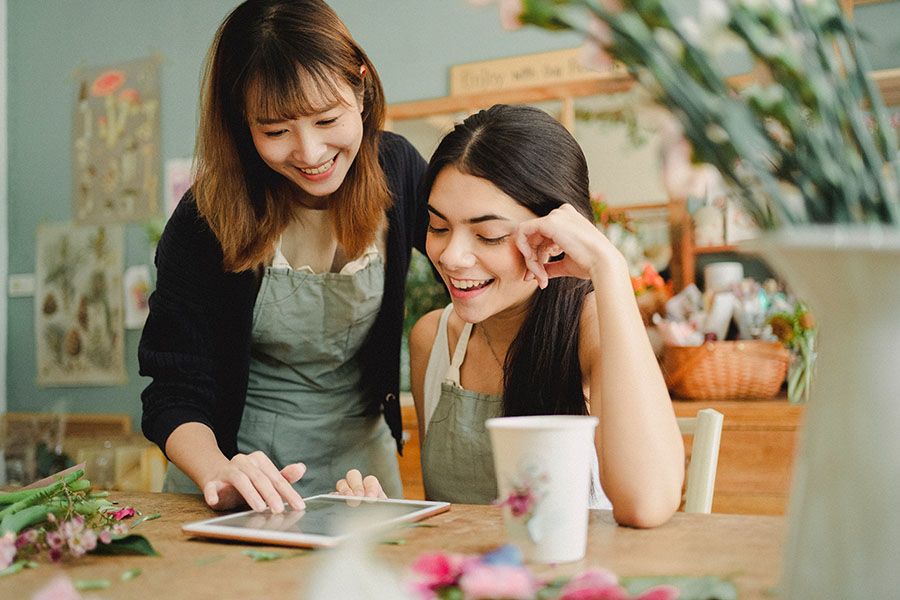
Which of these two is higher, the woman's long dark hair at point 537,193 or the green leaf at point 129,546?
the woman's long dark hair at point 537,193

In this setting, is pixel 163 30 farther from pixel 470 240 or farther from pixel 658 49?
pixel 658 49

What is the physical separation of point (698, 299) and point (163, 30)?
2817 mm

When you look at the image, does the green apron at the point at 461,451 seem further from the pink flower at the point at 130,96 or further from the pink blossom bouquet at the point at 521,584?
the pink flower at the point at 130,96

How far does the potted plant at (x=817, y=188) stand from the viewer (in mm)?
512

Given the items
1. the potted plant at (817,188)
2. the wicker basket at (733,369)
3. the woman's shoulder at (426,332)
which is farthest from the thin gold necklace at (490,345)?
the wicker basket at (733,369)

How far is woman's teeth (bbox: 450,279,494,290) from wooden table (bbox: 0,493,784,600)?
44 centimetres

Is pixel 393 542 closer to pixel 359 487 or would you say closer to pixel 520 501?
pixel 520 501

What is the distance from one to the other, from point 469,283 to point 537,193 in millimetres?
179

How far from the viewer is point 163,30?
165 inches

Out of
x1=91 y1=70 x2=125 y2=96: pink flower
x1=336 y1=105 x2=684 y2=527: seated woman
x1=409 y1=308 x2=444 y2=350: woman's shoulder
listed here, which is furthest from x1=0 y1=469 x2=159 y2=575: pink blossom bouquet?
x1=91 y1=70 x2=125 y2=96: pink flower

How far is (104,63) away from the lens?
4.31 m

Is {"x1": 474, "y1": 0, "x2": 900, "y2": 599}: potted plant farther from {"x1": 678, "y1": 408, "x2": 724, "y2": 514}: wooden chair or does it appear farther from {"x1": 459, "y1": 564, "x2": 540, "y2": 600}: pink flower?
{"x1": 678, "y1": 408, "x2": 724, "y2": 514}: wooden chair

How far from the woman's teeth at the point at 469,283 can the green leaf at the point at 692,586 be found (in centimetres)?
72

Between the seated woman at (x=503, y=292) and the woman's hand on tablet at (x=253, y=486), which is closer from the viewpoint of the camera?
the woman's hand on tablet at (x=253, y=486)
